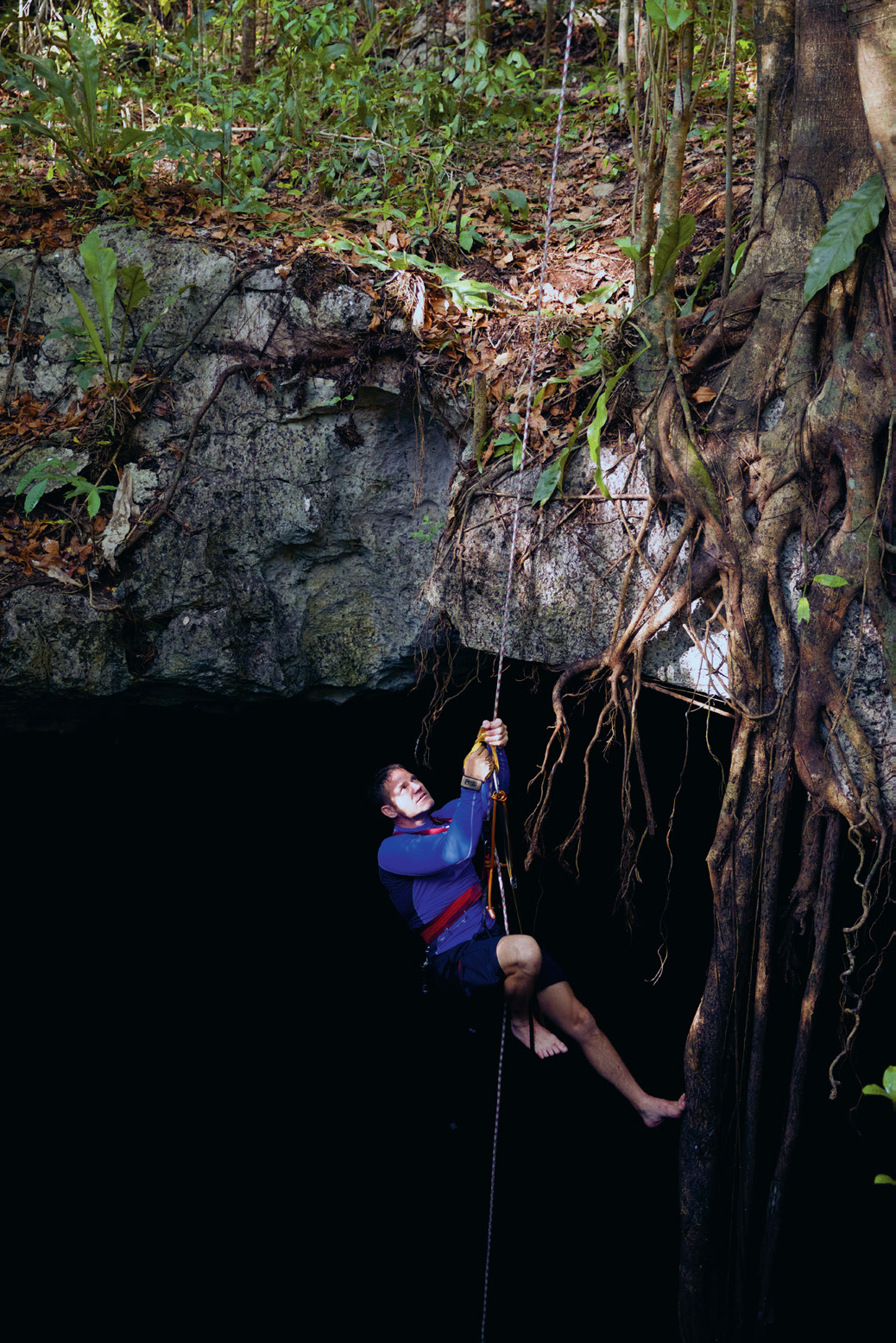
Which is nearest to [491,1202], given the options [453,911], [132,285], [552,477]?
[453,911]

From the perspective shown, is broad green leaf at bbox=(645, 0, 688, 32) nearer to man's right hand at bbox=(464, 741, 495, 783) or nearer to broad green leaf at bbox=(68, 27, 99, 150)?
man's right hand at bbox=(464, 741, 495, 783)

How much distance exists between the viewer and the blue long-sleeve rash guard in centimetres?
349

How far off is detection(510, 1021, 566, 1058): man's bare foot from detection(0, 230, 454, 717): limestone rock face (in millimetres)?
1608

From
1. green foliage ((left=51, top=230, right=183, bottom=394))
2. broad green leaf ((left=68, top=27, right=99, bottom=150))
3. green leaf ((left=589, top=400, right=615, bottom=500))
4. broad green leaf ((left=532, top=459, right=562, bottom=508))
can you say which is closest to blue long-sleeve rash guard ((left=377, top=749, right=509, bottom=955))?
broad green leaf ((left=532, top=459, right=562, bottom=508))

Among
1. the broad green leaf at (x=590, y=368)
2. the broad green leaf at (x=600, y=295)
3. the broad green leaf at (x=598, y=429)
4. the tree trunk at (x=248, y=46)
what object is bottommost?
the broad green leaf at (x=598, y=429)

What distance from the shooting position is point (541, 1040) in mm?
3750

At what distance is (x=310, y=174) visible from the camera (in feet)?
15.5

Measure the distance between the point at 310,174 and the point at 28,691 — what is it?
114 inches

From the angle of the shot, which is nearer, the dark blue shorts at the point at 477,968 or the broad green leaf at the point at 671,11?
the broad green leaf at the point at 671,11

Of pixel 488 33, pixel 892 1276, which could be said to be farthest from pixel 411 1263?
pixel 488 33

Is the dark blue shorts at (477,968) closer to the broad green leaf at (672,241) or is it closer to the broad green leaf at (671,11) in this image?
the broad green leaf at (672,241)

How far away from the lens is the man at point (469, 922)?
345 centimetres

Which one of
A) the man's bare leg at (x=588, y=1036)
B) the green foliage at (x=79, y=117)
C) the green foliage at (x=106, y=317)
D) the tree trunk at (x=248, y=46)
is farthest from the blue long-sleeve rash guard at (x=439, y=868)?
the tree trunk at (x=248, y=46)

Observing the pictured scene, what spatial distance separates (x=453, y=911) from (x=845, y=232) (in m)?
2.69
